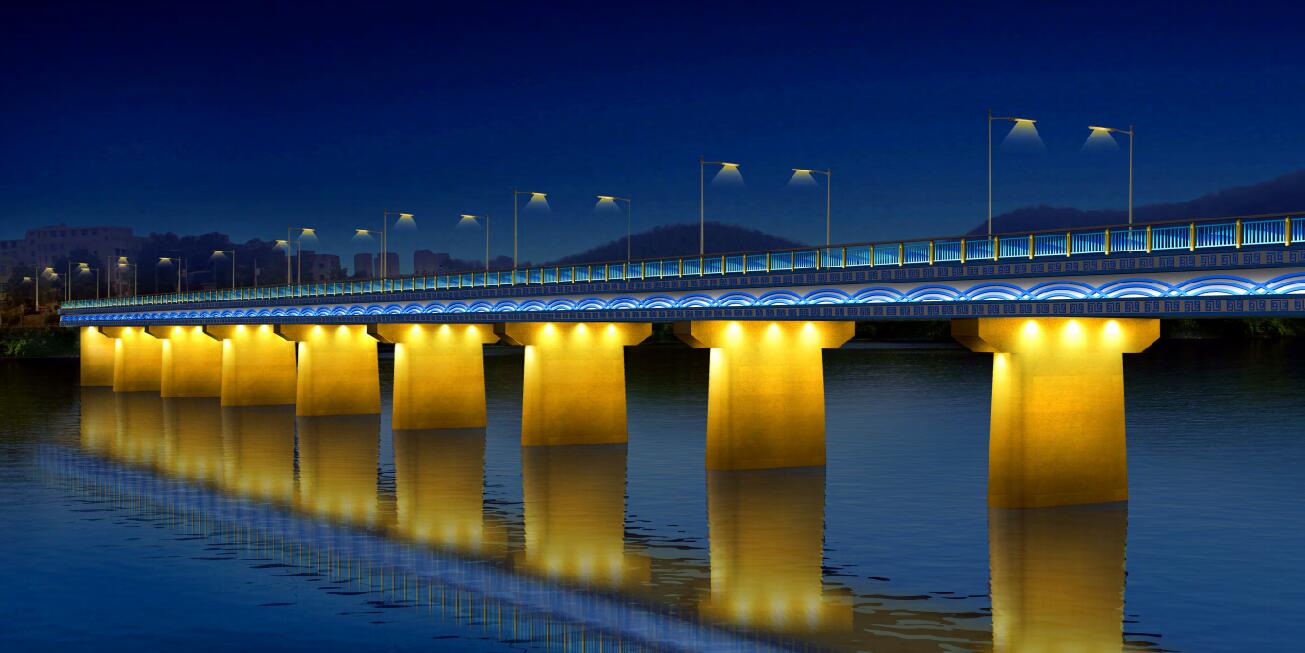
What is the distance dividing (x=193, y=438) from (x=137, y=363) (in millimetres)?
50765

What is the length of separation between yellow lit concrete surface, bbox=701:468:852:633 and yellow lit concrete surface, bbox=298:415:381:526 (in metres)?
11.1

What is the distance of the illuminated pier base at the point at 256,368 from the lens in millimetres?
98312

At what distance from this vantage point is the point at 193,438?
76438 millimetres

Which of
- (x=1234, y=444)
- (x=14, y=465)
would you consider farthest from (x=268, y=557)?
(x=1234, y=444)

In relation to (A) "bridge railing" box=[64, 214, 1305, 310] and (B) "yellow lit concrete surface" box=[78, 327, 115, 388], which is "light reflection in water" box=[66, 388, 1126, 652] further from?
(B) "yellow lit concrete surface" box=[78, 327, 115, 388]

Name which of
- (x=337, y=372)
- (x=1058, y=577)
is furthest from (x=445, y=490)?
(x=337, y=372)

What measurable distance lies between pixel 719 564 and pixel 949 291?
1208cm

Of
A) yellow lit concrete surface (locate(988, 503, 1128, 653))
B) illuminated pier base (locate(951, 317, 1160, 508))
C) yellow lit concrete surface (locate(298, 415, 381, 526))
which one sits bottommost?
yellow lit concrete surface (locate(988, 503, 1128, 653))

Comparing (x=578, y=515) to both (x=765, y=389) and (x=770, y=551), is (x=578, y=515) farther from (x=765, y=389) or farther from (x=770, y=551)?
(x=765, y=389)

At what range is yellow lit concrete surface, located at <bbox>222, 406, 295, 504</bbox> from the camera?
54.8 meters

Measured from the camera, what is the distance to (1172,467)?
58.9m

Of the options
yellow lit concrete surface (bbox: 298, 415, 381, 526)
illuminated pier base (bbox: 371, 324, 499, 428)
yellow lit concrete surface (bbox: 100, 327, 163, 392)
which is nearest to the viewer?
yellow lit concrete surface (bbox: 298, 415, 381, 526)

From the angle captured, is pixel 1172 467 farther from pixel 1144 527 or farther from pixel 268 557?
pixel 268 557

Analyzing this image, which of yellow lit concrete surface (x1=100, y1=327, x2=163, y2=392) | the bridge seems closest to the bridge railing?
the bridge
